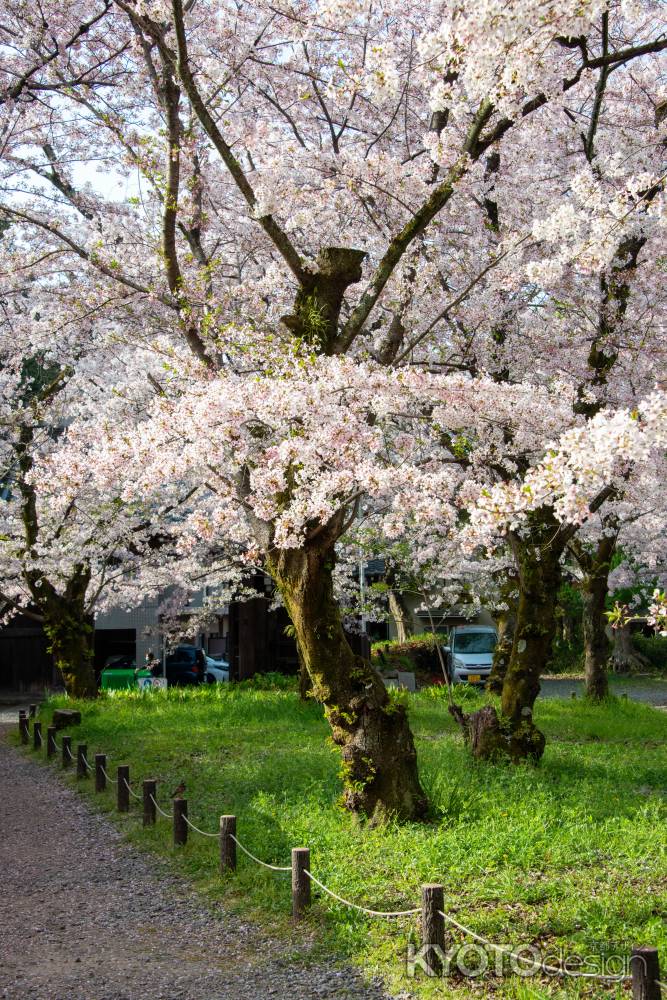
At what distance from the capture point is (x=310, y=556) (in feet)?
28.9

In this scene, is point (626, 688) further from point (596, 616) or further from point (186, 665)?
point (186, 665)

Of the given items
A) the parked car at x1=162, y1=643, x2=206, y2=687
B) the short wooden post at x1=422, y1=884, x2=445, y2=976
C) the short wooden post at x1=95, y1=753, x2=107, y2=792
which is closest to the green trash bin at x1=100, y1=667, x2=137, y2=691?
the parked car at x1=162, y1=643, x2=206, y2=687

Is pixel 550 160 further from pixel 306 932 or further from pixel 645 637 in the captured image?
pixel 645 637

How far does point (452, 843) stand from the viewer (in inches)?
287

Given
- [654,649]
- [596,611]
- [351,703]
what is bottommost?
[654,649]

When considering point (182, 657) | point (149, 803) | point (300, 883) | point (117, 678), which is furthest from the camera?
point (182, 657)

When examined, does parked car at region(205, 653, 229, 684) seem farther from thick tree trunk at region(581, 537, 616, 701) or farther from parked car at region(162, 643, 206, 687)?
thick tree trunk at region(581, 537, 616, 701)

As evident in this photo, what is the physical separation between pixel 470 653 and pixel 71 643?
13153 mm

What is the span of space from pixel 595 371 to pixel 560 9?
7.20m

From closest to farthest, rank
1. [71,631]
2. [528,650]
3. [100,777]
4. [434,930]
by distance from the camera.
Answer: [434,930] → [100,777] → [528,650] → [71,631]

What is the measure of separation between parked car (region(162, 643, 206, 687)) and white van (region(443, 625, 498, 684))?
777cm

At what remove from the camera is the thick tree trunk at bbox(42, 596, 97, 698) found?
19344 mm

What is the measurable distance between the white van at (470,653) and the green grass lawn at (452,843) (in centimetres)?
1254

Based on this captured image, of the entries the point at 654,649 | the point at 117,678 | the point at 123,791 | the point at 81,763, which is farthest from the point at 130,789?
the point at 654,649
